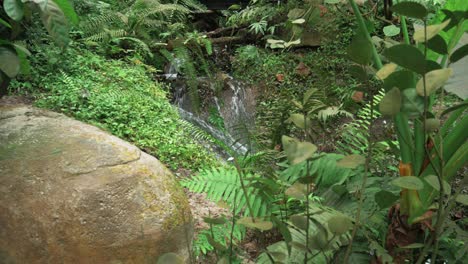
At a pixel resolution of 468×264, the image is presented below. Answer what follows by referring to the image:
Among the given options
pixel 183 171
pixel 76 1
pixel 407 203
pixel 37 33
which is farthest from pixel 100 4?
pixel 407 203

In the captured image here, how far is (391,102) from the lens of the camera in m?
0.73

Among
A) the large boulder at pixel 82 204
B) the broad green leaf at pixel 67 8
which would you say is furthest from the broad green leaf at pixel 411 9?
the broad green leaf at pixel 67 8

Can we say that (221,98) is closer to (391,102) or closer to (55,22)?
(55,22)

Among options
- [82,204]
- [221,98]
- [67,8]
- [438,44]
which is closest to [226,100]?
[221,98]

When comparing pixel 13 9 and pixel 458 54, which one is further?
pixel 13 9

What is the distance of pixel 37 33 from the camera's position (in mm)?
4492

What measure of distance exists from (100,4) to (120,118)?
3.15m

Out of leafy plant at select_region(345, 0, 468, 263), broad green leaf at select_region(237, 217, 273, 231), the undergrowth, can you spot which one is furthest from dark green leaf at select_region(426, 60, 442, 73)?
the undergrowth

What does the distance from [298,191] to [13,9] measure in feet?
7.02

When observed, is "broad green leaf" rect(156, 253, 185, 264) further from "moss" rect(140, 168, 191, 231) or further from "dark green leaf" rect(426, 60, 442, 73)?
"moss" rect(140, 168, 191, 231)

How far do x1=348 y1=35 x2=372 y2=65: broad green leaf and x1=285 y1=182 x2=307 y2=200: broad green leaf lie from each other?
27cm

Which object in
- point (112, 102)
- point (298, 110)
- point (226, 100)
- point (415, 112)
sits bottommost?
point (226, 100)

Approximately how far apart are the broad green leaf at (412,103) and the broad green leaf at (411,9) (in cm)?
14

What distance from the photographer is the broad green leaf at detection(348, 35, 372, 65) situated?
2.56ft
